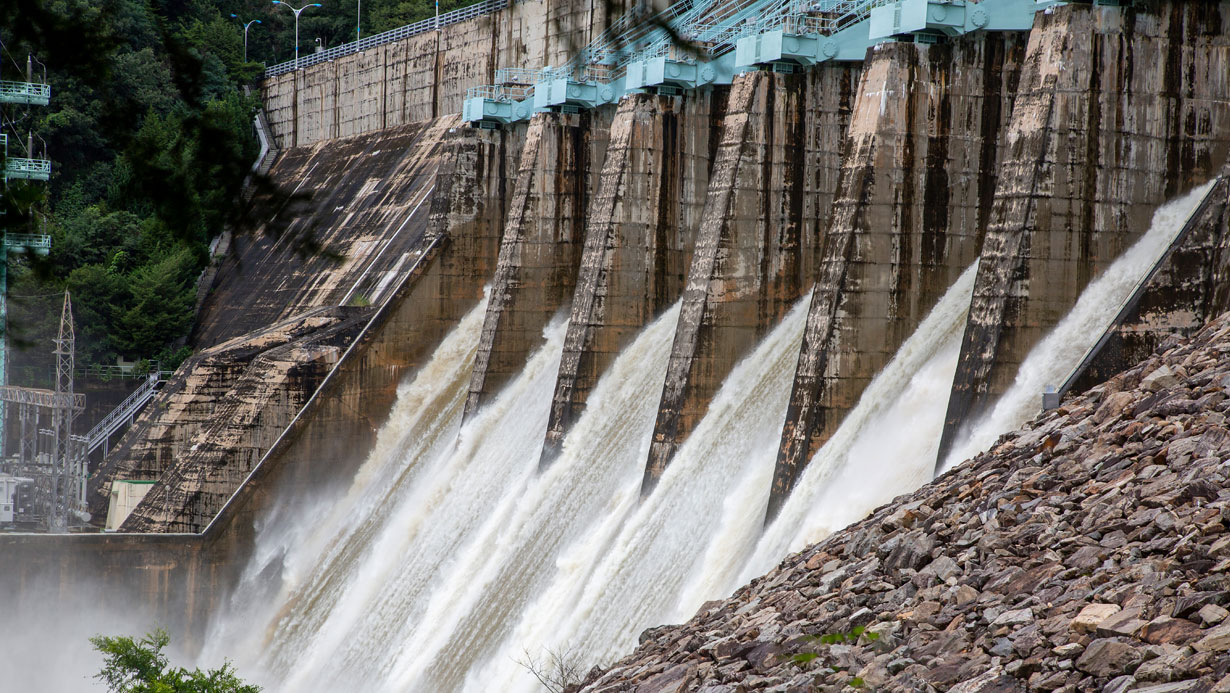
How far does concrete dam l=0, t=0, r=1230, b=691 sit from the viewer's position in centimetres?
1614

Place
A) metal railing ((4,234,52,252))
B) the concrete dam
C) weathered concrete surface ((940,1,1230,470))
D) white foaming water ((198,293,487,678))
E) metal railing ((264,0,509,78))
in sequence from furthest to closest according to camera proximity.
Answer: metal railing ((264,0,509,78)) → white foaming water ((198,293,487,678)) → the concrete dam → weathered concrete surface ((940,1,1230,470)) → metal railing ((4,234,52,252))

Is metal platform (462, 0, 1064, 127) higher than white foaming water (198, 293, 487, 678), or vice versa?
metal platform (462, 0, 1064, 127)

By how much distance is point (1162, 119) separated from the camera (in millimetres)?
16281

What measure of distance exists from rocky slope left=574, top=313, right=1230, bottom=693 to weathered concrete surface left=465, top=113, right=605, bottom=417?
52.9 ft

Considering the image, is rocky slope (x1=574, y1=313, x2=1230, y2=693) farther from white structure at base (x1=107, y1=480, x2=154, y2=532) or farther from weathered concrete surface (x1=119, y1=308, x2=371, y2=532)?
white structure at base (x1=107, y1=480, x2=154, y2=532)

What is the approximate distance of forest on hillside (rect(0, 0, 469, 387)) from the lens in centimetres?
497

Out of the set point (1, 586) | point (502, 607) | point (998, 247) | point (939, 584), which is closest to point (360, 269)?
point (1, 586)

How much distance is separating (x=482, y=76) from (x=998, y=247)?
25575 millimetres

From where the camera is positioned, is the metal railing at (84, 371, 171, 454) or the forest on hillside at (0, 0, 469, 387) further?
the metal railing at (84, 371, 171, 454)

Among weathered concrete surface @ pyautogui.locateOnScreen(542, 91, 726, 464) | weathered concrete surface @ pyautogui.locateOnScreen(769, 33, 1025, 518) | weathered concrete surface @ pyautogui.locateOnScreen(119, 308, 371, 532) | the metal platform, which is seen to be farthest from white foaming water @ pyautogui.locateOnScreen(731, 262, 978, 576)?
weathered concrete surface @ pyautogui.locateOnScreen(119, 308, 371, 532)

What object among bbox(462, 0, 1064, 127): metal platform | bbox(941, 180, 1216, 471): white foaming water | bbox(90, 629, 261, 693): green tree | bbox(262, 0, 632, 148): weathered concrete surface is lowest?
bbox(90, 629, 261, 693): green tree

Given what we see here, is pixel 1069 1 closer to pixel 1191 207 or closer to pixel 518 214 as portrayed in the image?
pixel 1191 207

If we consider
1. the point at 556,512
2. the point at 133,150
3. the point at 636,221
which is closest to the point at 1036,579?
the point at 133,150

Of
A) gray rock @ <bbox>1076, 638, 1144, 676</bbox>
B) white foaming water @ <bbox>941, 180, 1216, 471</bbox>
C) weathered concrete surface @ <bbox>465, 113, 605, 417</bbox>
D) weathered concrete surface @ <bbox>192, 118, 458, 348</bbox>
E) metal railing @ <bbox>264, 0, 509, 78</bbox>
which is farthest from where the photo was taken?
metal railing @ <bbox>264, 0, 509, 78</bbox>
